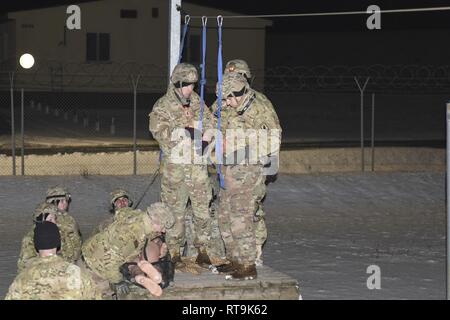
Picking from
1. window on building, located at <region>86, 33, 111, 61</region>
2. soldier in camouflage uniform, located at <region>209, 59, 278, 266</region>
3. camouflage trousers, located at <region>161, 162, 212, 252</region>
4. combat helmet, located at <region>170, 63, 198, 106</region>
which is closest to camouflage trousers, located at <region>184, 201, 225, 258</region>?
camouflage trousers, located at <region>161, 162, 212, 252</region>

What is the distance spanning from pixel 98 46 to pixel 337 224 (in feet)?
77.2

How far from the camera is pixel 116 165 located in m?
20.7

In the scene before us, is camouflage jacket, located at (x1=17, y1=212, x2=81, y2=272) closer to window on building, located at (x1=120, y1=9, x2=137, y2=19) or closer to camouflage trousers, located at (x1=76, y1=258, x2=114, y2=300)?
camouflage trousers, located at (x1=76, y1=258, x2=114, y2=300)

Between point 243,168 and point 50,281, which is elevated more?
point 243,168

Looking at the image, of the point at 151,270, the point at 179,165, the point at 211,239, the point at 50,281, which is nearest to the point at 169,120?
the point at 179,165

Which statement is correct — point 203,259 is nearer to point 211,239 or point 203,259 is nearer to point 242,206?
point 211,239

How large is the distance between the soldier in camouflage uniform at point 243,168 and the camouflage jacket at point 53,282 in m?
2.74

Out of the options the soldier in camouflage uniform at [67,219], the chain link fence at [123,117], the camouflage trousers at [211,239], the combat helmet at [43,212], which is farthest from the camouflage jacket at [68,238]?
the chain link fence at [123,117]

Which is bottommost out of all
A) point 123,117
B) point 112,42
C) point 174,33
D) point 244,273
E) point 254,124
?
point 244,273

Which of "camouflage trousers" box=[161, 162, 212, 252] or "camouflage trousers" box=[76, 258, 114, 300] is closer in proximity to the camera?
"camouflage trousers" box=[76, 258, 114, 300]

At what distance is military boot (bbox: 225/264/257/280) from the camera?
8.55 metres

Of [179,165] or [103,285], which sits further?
[179,165]

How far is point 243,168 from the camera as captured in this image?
342 inches

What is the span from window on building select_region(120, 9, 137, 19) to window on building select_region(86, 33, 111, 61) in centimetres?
89
